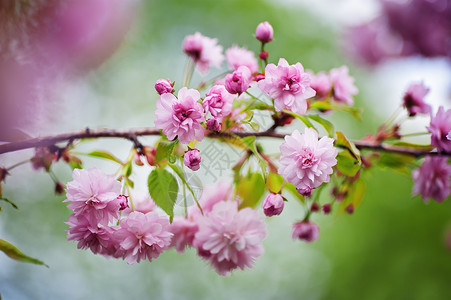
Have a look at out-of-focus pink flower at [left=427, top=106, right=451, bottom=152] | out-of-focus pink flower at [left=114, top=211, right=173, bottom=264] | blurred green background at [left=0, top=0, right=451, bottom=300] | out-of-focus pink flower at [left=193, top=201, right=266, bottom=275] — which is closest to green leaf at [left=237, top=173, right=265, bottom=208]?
out-of-focus pink flower at [left=193, top=201, right=266, bottom=275]

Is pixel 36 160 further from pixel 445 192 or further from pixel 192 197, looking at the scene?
pixel 445 192

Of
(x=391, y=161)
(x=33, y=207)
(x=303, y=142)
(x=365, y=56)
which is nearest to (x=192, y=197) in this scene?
(x=303, y=142)

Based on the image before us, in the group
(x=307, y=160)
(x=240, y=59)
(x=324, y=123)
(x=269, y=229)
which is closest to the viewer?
(x=307, y=160)

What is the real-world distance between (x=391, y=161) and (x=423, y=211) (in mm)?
3580

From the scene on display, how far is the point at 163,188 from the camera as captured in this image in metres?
0.59

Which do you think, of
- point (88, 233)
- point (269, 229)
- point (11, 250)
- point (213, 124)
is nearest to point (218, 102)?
point (213, 124)

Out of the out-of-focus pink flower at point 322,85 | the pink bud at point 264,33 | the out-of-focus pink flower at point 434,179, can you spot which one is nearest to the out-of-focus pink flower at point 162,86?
the pink bud at point 264,33

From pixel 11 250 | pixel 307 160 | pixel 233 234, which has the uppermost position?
pixel 307 160

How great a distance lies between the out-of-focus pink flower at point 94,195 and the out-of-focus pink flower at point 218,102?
→ 0.53 ft

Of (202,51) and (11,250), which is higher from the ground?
(202,51)

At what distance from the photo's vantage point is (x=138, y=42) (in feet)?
14.2

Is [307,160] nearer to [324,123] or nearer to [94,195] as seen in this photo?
[324,123]

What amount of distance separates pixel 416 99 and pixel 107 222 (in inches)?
23.1

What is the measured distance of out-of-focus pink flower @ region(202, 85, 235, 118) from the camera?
1.76 feet
